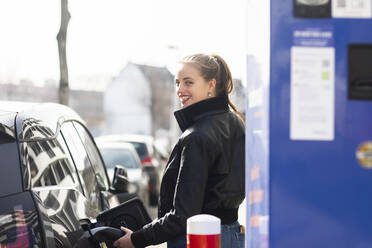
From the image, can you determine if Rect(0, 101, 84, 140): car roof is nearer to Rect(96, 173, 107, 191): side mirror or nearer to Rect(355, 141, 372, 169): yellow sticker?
Rect(96, 173, 107, 191): side mirror

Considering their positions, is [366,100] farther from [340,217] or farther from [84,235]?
[84,235]

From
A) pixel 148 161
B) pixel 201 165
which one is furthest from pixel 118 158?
pixel 201 165

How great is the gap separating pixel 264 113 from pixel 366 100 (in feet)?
1.05

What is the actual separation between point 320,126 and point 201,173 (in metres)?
1.17

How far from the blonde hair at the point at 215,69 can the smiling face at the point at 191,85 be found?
0.03m

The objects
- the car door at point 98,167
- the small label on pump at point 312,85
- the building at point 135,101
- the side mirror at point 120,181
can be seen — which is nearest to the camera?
the small label on pump at point 312,85

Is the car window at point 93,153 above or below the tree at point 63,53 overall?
below

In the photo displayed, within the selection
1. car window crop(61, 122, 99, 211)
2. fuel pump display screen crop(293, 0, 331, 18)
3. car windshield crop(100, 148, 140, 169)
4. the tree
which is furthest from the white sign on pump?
car windshield crop(100, 148, 140, 169)

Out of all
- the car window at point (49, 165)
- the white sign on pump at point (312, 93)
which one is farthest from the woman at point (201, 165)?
the white sign on pump at point (312, 93)

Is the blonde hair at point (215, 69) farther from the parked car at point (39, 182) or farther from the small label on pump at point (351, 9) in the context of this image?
the small label on pump at point (351, 9)

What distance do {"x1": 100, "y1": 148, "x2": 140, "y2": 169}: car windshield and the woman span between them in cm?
1106

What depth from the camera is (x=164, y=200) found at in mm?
3453

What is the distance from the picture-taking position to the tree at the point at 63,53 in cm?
1041

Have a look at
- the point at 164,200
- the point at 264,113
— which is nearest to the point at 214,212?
Result: the point at 164,200
